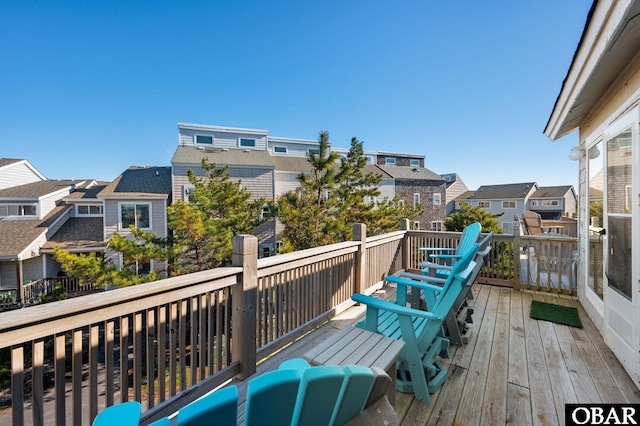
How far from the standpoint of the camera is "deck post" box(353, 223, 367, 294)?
378 cm

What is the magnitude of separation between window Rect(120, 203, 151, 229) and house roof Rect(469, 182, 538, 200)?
97.2 feet

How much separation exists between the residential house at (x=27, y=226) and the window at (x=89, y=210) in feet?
1.45

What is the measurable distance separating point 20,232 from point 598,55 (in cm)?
1985

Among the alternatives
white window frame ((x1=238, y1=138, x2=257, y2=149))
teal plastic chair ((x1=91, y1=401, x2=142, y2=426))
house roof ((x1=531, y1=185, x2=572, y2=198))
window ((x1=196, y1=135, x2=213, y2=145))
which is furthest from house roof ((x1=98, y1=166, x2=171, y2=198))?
house roof ((x1=531, y1=185, x2=572, y2=198))

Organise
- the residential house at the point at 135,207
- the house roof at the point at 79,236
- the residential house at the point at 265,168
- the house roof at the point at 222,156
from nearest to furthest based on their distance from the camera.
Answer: the residential house at the point at 135,207
the house roof at the point at 79,236
the house roof at the point at 222,156
the residential house at the point at 265,168

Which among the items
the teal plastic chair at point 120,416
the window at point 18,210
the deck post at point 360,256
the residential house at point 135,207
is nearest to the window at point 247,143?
the residential house at point 135,207

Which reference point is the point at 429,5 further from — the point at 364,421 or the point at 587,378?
the point at 364,421

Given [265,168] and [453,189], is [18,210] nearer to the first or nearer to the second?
[265,168]

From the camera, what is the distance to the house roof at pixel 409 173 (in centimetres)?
1989

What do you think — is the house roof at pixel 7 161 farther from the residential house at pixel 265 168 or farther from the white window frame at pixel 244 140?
the white window frame at pixel 244 140

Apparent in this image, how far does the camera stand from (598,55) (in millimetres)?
2111

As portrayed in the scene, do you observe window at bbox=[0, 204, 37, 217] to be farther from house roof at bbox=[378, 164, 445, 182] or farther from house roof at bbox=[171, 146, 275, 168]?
house roof at bbox=[378, 164, 445, 182]

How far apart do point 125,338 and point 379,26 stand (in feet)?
26.9

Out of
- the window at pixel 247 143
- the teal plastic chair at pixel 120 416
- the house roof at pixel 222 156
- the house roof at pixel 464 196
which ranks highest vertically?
the window at pixel 247 143
